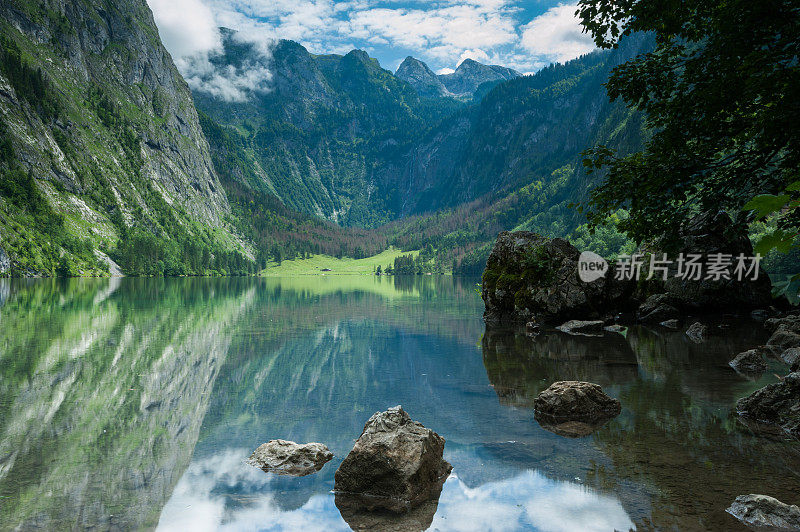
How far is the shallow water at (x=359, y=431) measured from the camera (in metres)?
8.54

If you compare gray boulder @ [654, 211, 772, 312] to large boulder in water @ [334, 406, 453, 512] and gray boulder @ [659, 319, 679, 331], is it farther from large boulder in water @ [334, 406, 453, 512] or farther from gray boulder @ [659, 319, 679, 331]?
large boulder in water @ [334, 406, 453, 512]

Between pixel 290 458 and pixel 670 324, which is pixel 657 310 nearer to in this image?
pixel 670 324

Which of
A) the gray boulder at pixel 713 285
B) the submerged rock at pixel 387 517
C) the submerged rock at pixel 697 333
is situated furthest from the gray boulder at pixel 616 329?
the submerged rock at pixel 387 517

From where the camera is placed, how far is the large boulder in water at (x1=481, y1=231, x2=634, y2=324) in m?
36.0

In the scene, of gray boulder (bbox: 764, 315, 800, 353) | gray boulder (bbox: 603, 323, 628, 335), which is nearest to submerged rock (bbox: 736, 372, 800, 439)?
gray boulder (bbox: 764, 315, 800, 353)

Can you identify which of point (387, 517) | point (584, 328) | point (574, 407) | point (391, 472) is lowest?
point (387, 517)

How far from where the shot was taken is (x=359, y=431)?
43.9 feet

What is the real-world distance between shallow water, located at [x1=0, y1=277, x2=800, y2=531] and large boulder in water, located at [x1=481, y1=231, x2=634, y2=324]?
8.05 m

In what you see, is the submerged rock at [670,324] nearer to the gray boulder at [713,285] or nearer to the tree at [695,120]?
the gray boulder at [713,285]

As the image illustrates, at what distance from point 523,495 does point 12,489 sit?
955cm

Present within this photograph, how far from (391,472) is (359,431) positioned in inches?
164

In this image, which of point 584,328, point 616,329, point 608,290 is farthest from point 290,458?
point 608,290

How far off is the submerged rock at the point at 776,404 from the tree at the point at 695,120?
4.68m

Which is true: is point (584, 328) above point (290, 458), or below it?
above
